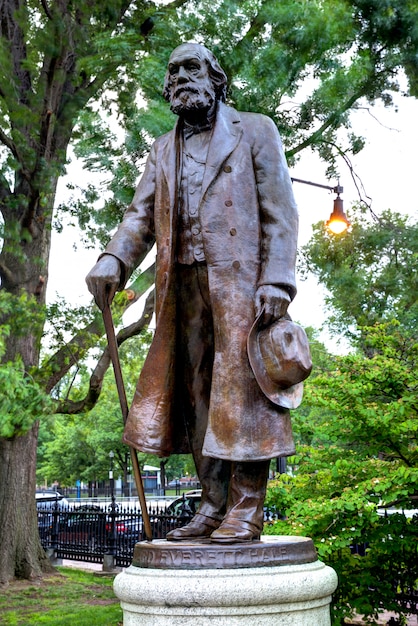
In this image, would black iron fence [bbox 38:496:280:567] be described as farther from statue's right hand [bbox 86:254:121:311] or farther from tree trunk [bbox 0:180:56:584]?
statue's right hand [bbox 86:254:121:311]

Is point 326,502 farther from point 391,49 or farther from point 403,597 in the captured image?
point 391,49

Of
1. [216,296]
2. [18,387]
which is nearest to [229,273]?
[216,296]

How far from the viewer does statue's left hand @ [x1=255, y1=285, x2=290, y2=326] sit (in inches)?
161

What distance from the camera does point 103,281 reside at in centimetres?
439

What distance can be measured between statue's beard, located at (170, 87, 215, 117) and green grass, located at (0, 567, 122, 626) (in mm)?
8079

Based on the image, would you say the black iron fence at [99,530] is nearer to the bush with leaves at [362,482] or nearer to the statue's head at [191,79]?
the bush with leaves at [362,482]

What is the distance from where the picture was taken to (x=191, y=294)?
14.6 ft

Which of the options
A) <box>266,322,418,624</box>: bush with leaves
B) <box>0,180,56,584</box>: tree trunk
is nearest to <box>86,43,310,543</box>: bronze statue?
<box>266,322,418,624</box>: bush with leaves

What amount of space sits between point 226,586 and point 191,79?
108 inches

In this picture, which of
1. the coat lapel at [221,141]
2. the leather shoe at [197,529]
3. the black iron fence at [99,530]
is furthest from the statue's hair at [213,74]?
the black iron fence at [99,530]

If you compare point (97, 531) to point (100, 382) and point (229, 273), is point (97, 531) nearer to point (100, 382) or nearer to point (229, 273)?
point (100, 382)

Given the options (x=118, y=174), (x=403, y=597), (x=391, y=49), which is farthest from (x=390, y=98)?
(x=403, y=597)

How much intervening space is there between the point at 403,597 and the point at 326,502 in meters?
2.71

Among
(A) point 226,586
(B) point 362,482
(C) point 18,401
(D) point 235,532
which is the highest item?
(C) point 18,401
